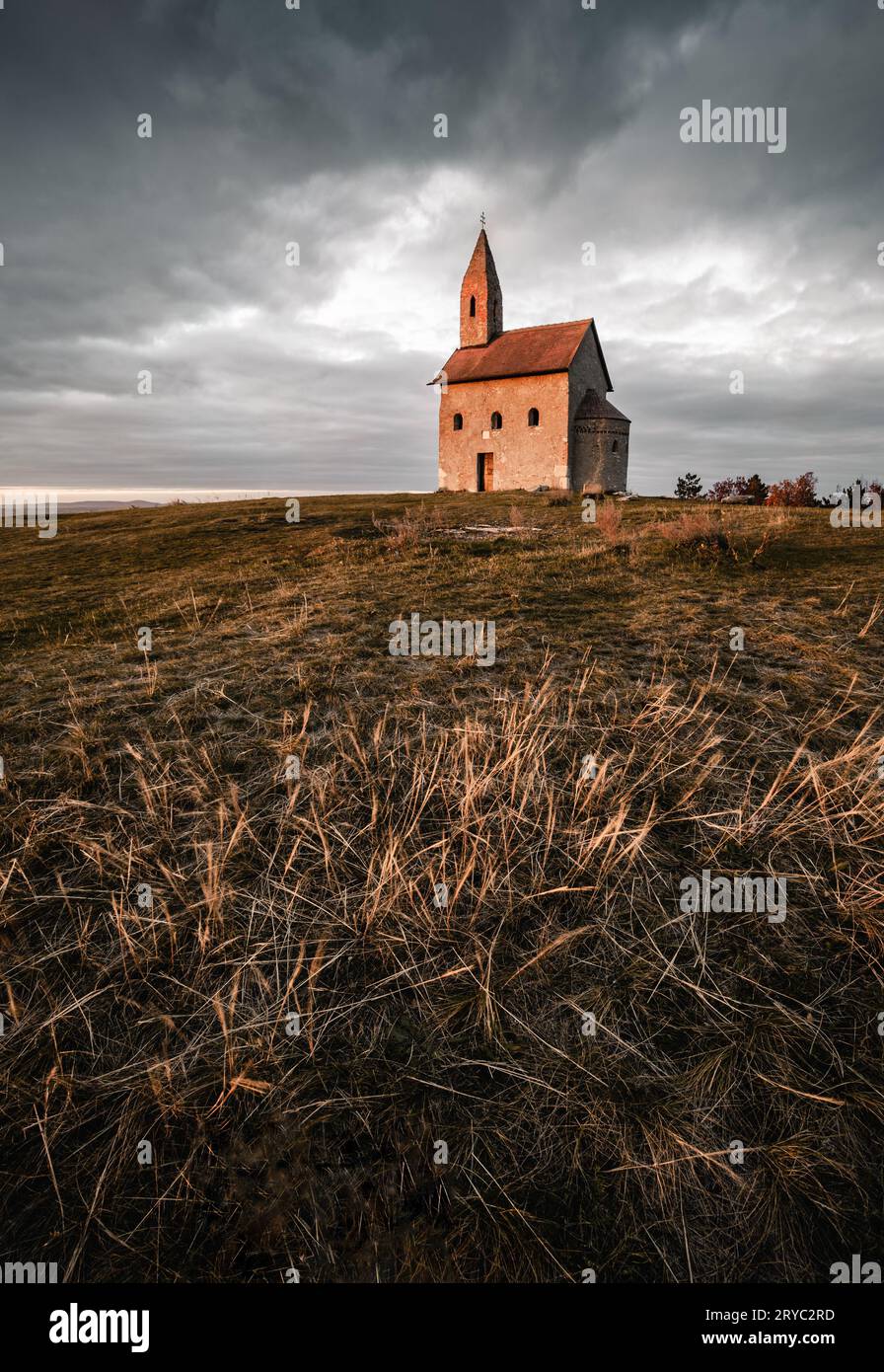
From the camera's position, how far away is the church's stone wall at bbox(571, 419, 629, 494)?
32.0 metres

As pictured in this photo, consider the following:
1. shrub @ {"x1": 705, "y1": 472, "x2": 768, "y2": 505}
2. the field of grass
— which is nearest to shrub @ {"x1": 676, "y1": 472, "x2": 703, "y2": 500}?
shrub @ {"x1": 705, "y1": 472, "x2": 768, "y2": 505}

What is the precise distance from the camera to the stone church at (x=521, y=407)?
104 ft

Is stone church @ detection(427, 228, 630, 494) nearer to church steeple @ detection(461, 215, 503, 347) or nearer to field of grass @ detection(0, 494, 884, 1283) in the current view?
church steeple @ detection(461, 215, 503, 347)

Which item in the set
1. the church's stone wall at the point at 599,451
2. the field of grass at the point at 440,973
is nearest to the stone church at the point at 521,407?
the church's stone wall at the point at 599,451

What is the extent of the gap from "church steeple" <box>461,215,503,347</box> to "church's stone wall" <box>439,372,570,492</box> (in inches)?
166

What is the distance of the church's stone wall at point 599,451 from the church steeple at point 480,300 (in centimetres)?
923

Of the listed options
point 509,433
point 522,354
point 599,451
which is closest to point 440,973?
point 599,451

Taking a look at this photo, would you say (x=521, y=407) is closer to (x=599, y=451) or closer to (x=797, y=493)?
(x=599, y=451)

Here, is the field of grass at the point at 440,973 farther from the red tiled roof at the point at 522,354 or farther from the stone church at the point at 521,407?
the red tiled roof at the point at 522,354

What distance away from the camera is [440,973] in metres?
2.66

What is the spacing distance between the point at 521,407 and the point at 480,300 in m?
8.08
